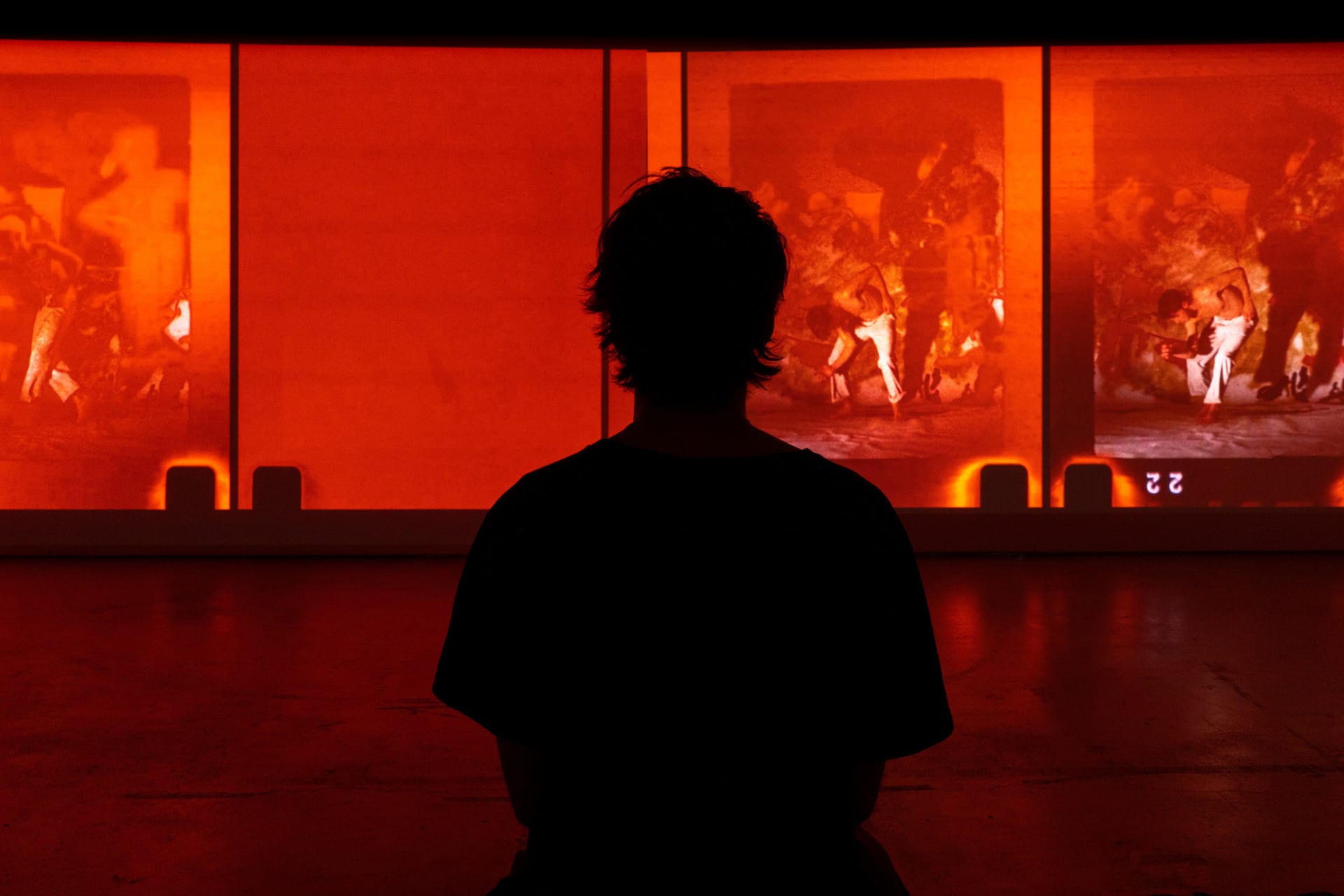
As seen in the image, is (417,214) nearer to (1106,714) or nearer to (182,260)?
(182,260)

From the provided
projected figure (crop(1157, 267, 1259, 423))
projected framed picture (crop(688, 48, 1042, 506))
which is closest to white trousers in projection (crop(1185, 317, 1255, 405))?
projected figure (crop(1157, 267, 1259, 423))

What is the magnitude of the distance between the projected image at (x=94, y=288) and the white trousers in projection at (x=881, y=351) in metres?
5.03

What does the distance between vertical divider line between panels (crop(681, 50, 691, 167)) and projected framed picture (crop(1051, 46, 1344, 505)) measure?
2849 millimetres

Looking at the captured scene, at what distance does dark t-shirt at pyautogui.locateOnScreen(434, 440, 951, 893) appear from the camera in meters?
1.13

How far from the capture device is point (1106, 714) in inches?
184

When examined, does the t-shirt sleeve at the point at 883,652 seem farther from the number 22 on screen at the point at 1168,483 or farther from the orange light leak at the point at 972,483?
the number 22 on screen at the point at 1168,483

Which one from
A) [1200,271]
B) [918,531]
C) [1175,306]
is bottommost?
[918,531]

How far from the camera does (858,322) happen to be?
30.9 ft

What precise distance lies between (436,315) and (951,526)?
171 inches

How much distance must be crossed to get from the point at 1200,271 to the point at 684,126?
4.19 metres

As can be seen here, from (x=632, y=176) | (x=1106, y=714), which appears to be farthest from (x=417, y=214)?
(x=1106, y=714)

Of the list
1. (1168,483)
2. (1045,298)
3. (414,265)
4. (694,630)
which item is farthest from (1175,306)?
(694,630)

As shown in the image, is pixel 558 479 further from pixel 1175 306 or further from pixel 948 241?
pixel 1175 306

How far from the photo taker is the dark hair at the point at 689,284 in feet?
3.86
